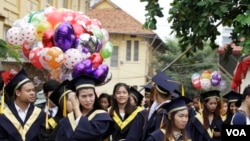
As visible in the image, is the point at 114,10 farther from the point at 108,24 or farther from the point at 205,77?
the point at 205,77

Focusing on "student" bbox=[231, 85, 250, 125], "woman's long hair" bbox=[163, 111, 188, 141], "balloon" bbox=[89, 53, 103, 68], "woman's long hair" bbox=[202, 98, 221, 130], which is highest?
"balloon" bbox=[89, 53, 103, 68]

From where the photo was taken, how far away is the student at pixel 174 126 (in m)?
5.15

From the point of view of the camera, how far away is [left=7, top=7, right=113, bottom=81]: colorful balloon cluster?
325 inches

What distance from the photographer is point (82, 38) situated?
28.1 ft

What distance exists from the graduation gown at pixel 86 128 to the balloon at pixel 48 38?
3226 mm

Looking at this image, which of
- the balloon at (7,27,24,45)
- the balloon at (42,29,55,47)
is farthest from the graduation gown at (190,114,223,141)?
the balloon at (7,27,24,45)

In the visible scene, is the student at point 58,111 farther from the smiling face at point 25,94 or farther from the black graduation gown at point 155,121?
the black graduation gown at point 155,121

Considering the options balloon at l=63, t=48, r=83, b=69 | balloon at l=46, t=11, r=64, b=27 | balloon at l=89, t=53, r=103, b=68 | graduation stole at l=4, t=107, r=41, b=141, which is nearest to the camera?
graduation stole at l=4, t=107, r=41, b=141

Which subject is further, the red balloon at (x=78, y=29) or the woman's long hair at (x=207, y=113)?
the red balloon at (x=78, y=29)

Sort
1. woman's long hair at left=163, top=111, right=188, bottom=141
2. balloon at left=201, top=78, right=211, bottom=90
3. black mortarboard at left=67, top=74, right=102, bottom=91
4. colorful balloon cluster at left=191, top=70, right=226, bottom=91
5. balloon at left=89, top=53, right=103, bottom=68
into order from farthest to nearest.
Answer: balloon at left=201, top=78, right=211, bottom=90 → colorful balloon cluster at left=191, top=70, right=226, bottom=91 → balloon at left=89, top=53, right=103, bottom=68 → black mortarboard at left=67, top=74, right=102, bottom=91 → woman's long hair at left=163, top=111, right=188, bottom=141

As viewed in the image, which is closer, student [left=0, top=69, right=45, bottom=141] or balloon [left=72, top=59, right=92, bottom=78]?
student [left=0, top=69, right=45, bottom=141]

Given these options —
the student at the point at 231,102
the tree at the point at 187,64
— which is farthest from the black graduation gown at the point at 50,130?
the tree at the point at 187,64

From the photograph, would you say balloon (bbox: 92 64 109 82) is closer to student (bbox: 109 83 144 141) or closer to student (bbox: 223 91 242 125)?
student (bbox: 109 83 144 141)

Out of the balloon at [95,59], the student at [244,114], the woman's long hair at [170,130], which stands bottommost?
the woman's long hair at [170,130]
